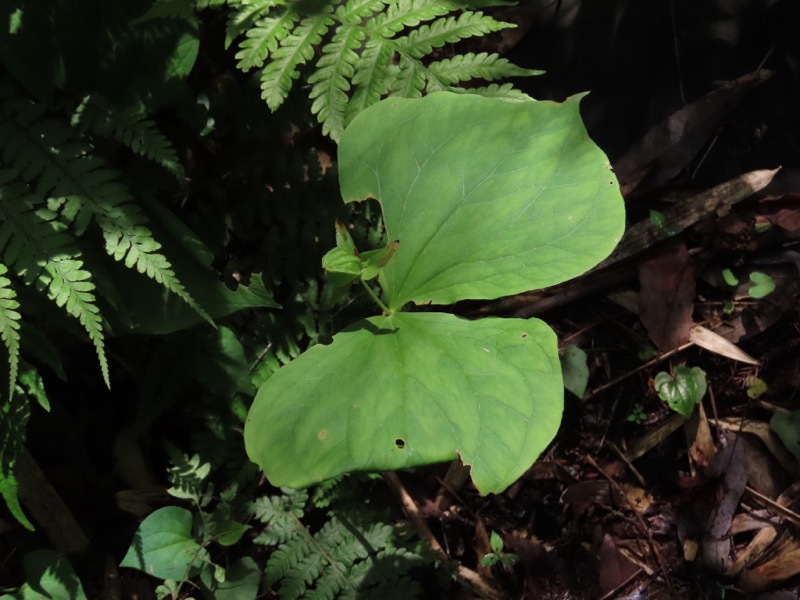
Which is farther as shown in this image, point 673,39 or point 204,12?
point 673,39

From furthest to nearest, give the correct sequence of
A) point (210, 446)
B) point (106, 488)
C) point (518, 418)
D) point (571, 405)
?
point (571, 405)
point (106, 488)
point (210, 446)
point (518, 418)

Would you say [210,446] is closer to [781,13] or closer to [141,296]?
[141,296]

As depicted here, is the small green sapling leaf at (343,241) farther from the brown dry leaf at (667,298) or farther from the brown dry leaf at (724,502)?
the brown dry leaf at (724,502)

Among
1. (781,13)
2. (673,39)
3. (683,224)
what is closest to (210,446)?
(683,224)

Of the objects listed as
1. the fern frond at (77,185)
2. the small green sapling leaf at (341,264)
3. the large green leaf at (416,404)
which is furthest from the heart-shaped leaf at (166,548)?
the small green sapling leaf at (341,264)

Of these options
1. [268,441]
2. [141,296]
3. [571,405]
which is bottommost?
[571,405]

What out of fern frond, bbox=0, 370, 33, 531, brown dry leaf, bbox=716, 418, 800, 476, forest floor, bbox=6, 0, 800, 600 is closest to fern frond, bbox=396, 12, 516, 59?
forest floor, bbox=6, 0, 800, 600

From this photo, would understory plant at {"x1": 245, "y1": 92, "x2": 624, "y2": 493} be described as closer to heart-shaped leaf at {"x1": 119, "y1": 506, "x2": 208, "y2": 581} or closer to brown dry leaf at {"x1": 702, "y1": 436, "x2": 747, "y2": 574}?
heart-shaped leaf at {"x1": 119, "y1": 506, "x2": 208, "y2": 581}
